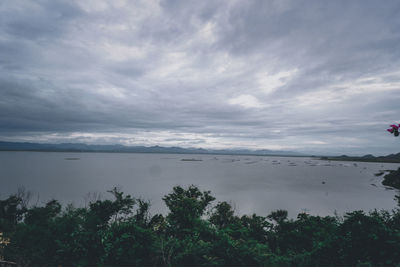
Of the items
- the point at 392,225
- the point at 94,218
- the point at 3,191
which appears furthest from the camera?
the point at 3,191

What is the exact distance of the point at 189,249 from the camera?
709cm

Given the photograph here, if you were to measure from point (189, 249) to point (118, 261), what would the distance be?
262cm

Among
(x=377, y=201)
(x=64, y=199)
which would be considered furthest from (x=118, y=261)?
(x=377, y=201)

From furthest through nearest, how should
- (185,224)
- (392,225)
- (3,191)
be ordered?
1. (3,191)
2. (185,224)
3. (392,225)

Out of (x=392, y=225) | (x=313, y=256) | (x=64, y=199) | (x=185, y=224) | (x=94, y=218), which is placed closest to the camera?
(x=313, y=256)

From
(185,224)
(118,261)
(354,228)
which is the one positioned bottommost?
(185,224)

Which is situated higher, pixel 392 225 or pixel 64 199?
pixel 392 225

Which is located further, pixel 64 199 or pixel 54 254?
pixel 64 199

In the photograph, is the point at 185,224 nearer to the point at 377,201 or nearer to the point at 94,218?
the point at 94,218

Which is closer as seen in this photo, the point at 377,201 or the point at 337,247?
the point at 337,247

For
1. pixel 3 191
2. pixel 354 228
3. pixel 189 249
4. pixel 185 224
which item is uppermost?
pixel 354 228

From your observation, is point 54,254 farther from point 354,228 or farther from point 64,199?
point 64,199

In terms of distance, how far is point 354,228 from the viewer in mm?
7406

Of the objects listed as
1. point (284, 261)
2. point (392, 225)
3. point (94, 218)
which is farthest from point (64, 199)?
point (392, 225)
